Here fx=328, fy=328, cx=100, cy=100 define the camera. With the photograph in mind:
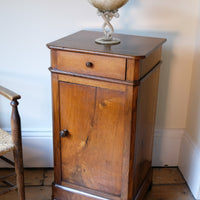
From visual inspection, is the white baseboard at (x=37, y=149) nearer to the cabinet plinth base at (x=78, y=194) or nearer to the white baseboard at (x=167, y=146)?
the cabinet plinth base at (x=78, y=194)

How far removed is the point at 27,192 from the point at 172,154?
96cm

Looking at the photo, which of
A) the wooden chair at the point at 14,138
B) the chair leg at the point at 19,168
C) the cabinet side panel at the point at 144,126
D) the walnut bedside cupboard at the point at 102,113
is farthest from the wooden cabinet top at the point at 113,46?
the chair leg at the point at 19,168

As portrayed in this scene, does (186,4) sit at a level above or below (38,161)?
above

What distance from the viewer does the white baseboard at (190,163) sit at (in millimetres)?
1903

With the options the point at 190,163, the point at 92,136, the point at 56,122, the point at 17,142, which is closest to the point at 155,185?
the point at 190,163

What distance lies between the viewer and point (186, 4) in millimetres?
1854

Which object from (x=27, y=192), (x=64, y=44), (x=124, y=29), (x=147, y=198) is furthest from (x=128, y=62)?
(x=27, y=192)

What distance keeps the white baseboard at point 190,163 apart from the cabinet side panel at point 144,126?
0.95ft

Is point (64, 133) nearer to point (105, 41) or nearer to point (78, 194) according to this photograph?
point (78, 194)

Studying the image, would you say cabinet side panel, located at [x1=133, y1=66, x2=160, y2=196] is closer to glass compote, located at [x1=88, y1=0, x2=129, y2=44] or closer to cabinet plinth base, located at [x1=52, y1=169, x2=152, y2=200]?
cabinet plinth base, located at [x1=52, y1=169, x2=152, y2=200]

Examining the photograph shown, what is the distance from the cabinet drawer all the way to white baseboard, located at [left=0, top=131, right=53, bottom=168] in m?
0.72

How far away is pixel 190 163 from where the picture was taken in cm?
201

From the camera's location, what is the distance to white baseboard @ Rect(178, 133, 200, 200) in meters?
1.90

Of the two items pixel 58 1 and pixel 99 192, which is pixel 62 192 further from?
pixel 58 1
